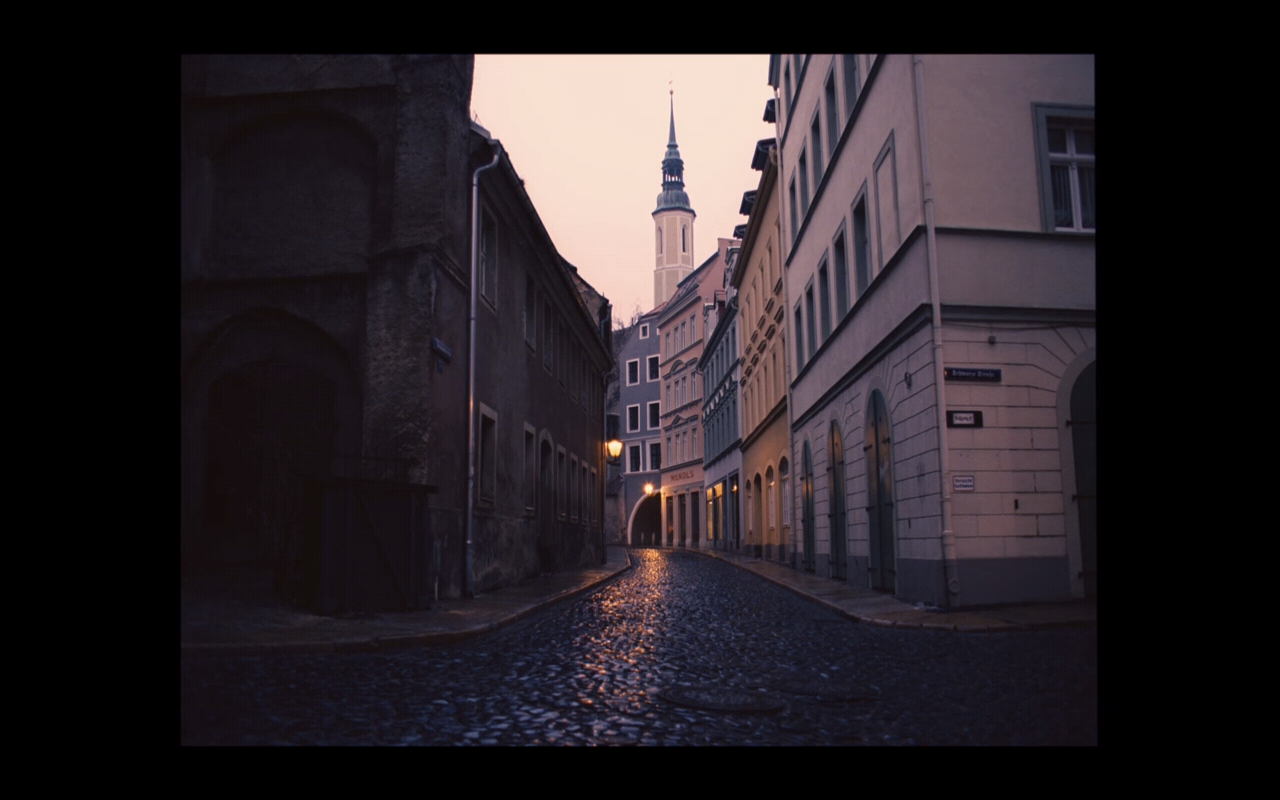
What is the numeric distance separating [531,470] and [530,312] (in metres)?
3.24

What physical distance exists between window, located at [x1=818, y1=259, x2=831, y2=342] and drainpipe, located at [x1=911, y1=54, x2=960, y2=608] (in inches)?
273

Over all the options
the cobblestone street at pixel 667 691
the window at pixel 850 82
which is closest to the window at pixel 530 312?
the window at pixel 850 82

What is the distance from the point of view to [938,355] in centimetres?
1166

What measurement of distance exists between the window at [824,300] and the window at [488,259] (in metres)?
6.53

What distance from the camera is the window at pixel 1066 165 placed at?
40.3 feet

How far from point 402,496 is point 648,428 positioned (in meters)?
55.2

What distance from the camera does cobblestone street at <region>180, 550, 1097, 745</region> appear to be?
4.95 metres

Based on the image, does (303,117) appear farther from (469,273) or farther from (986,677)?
(986,677)

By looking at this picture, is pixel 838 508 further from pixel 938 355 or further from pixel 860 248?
pixel 938 355

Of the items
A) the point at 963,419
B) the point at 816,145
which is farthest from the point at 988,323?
the point at 816,145
